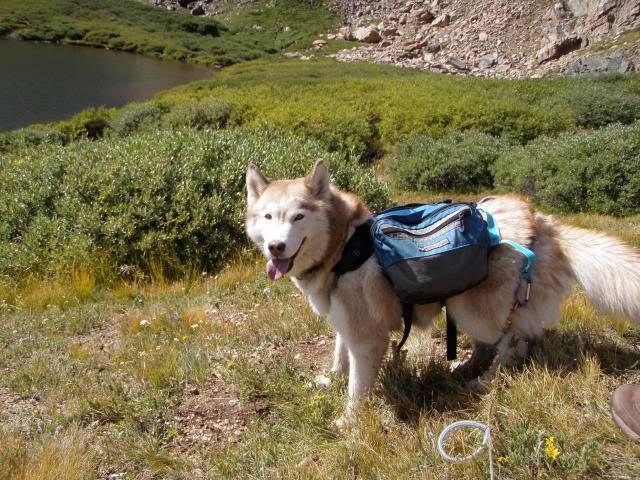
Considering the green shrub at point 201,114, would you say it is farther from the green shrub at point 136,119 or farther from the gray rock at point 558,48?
the gray rock at point 558,48

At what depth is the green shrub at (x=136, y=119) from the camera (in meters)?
21.1

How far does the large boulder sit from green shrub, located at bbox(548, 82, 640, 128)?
6336 cm

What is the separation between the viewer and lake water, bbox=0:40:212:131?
37.0m

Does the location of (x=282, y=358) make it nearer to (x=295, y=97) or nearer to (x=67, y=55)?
(x=295, y=97)

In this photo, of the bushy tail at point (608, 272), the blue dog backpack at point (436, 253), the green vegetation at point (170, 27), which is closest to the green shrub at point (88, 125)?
the blue dog backpack at point (436, 253)

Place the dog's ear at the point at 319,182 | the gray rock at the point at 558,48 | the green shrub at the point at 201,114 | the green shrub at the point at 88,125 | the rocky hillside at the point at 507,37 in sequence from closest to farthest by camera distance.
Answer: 1. the dog's ear at the point at 319,182
2. the green shrub at the point at 201,114
3. the green shrub at the point at 88,125
4. the rocky hillside at the point at 507,37
5. the gray rock at the point at 558,48

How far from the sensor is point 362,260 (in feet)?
11.5

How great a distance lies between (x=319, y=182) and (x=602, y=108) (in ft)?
59.1

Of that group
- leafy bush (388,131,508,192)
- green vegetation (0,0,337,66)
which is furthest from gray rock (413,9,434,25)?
leafy bush (388,131,508,192)

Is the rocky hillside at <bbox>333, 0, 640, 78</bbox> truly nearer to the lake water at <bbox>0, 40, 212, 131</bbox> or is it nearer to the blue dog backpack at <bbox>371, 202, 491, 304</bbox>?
the lake water at <bbox>0, 40, 212, 131</bbox>

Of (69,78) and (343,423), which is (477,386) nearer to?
(343,423)

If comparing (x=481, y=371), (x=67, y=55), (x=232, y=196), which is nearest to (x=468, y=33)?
(x=67, y=55)

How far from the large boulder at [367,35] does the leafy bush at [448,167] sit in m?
69.3

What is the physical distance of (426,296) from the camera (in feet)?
10.6
